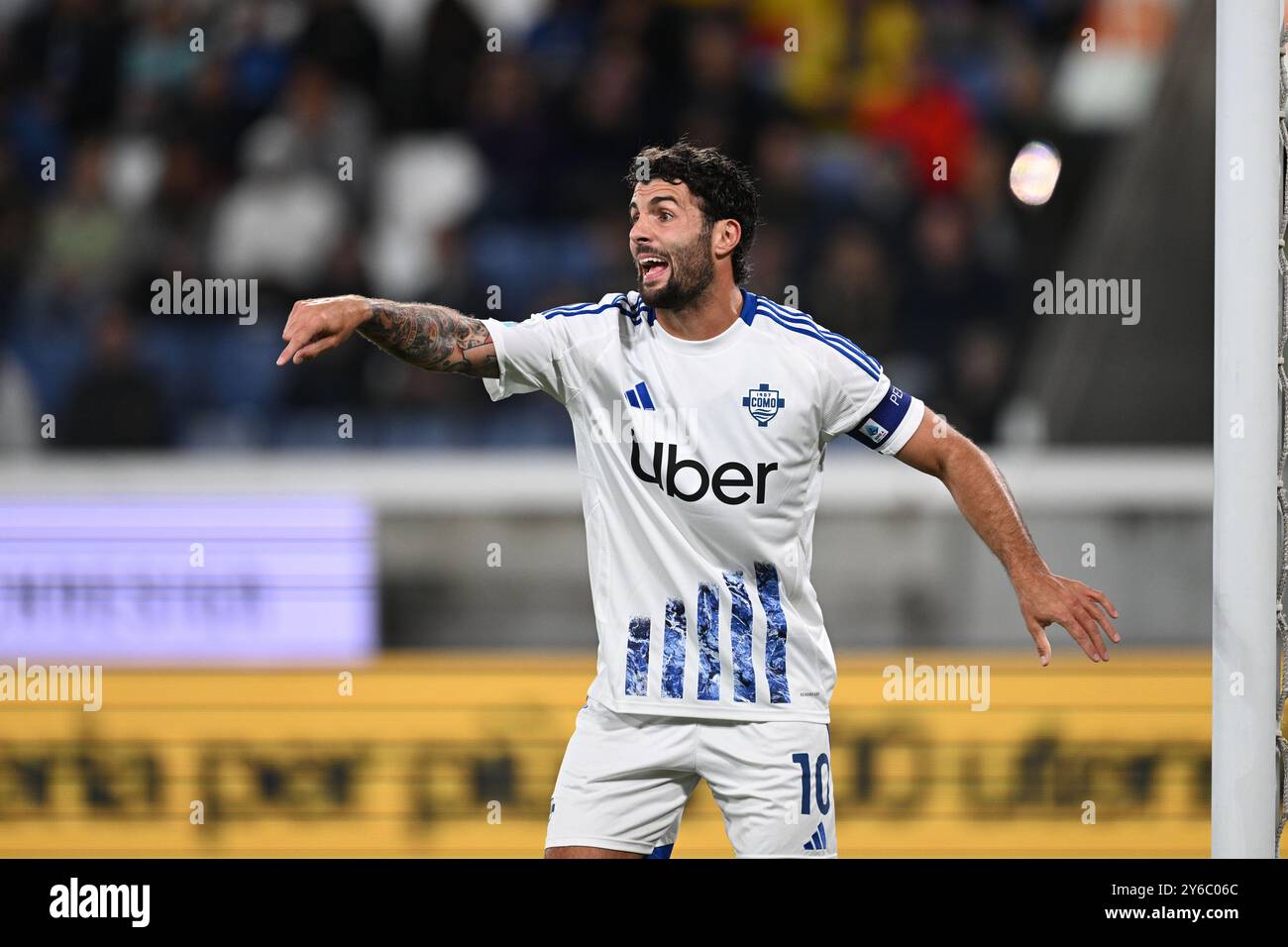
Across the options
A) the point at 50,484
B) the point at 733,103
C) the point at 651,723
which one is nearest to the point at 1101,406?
the point at 733,103

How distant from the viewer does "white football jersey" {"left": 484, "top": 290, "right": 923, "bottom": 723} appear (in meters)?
3.96

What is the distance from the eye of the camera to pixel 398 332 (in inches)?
152

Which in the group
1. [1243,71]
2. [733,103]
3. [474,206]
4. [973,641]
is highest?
[733,103]

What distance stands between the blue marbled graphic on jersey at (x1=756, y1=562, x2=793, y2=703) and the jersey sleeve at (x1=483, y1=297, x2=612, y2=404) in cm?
68

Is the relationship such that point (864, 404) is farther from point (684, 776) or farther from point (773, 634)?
point (684, 776)

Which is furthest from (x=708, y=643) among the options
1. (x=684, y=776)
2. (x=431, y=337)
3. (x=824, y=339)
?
(x=431, y=337)

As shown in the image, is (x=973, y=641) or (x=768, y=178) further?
(x=768, y=178)

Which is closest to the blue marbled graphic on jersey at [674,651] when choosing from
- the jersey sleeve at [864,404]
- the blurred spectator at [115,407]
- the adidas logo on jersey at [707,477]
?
the adidas logo on jersey at [707,477]

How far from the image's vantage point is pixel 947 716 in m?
6.14

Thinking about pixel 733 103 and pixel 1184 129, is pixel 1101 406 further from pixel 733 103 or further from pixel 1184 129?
pixel 733 103

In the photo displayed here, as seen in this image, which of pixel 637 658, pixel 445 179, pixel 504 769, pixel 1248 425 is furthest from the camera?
pixel 445 179

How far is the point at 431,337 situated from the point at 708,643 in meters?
1.00

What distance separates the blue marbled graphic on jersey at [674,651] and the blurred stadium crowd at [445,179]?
3476 mm
